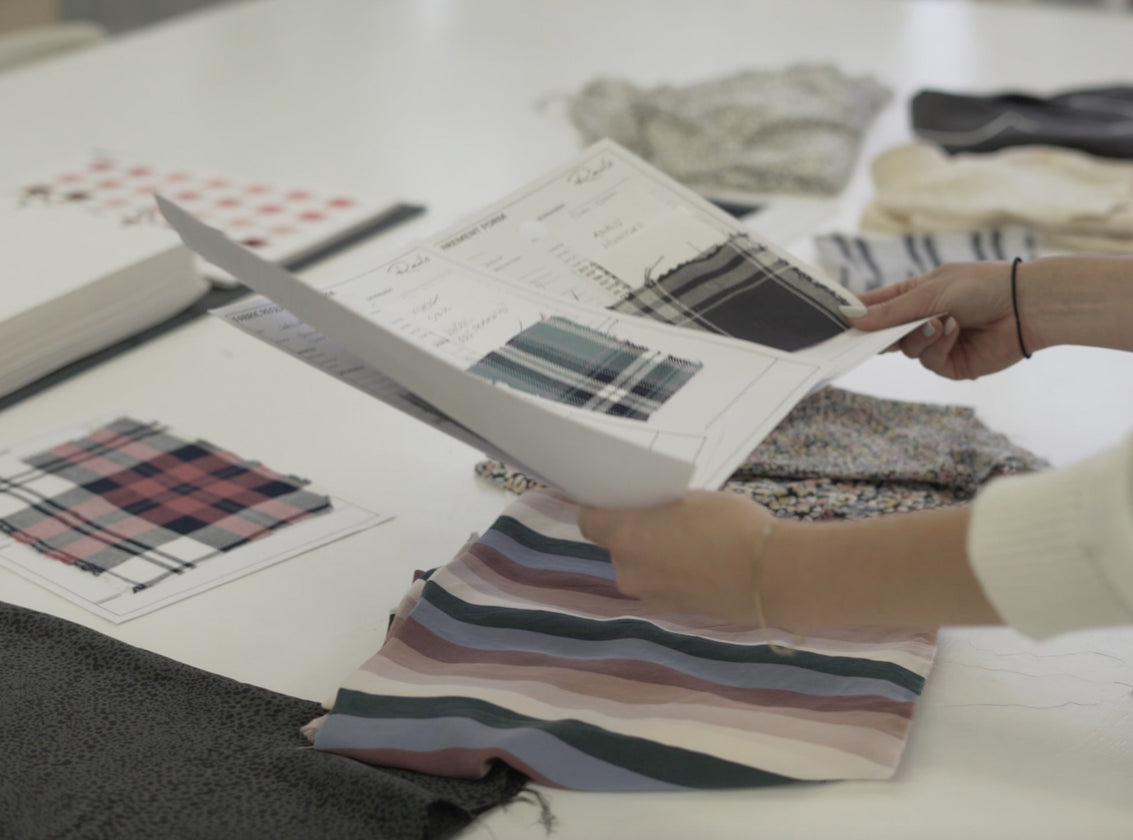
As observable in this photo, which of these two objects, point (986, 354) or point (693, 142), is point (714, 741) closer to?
point (986, 354)

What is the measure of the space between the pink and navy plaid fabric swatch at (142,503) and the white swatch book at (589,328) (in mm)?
208

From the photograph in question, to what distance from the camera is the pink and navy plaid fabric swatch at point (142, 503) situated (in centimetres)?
91

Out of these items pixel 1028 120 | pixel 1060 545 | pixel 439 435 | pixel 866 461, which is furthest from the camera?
pixel 1028 120

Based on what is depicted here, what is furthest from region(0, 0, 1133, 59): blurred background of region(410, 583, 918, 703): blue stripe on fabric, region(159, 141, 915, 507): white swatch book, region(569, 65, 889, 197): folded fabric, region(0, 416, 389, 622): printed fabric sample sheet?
region(410, 583, 918, 703): blue stripe on fabric

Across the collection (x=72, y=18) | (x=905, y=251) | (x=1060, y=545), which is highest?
(x=1060, y=545)

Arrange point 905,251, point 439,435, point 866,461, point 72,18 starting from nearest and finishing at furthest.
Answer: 1. point 866,461
2. point 439,435
3. point 905,251
4. point 72,18

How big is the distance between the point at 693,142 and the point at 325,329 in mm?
1077

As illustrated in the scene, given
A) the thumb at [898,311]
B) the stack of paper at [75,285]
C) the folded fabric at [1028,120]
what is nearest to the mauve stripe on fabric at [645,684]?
the thumb at [898,311]

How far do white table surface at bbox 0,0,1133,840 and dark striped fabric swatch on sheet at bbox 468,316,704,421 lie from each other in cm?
14

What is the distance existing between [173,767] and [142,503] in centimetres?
31

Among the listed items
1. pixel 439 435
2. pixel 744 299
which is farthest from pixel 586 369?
pixel 439 435

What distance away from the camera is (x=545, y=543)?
2.85ft

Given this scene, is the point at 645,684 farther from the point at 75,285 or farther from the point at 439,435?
the point at 75,285

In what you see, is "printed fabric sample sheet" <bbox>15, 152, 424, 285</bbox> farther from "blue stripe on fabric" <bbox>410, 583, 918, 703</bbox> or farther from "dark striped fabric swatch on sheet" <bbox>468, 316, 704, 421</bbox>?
"blue stripe on fabric" <bbox>410, 583, 918, 703</bbox>
